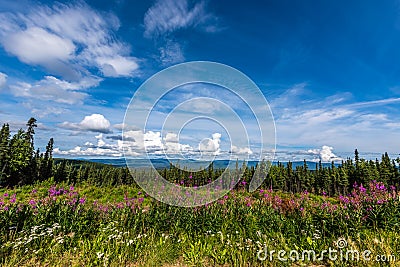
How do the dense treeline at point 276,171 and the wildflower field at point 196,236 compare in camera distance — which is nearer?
the wildflower field at point 196,236

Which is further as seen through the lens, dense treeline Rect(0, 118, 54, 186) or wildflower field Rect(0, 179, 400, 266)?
dense treeline Rect(0, 118, 54, 186)

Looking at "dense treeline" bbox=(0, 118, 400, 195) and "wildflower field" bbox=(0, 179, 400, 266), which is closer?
"wildflower field" bbox=(0, 179, 400, 266)

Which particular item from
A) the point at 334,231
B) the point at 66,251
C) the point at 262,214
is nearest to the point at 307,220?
the point at 334,231

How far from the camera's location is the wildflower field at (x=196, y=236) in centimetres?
412

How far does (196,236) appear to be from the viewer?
17.4 feet

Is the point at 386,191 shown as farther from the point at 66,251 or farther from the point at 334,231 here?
the point at 66,251

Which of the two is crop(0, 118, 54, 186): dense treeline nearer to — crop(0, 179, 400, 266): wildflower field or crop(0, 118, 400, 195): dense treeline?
crop(0, 118, 400, 195): dense treeline

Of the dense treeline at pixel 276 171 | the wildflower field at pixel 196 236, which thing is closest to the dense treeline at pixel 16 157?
the dense treeline at pixel 276 171

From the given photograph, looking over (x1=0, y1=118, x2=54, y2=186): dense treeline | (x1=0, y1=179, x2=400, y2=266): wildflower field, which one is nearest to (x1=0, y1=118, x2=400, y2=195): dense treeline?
(x1=0, y1=118, x2=54, y2=186): dense treeline

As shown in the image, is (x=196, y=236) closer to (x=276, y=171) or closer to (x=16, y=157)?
(x=16, y=157)

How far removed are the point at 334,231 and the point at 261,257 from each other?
224cm

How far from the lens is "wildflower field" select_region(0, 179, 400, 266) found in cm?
412

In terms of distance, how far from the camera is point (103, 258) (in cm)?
415

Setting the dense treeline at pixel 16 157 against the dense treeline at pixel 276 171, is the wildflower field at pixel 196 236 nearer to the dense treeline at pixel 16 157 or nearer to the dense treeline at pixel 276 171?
the dense treeline at pixel 276 171
